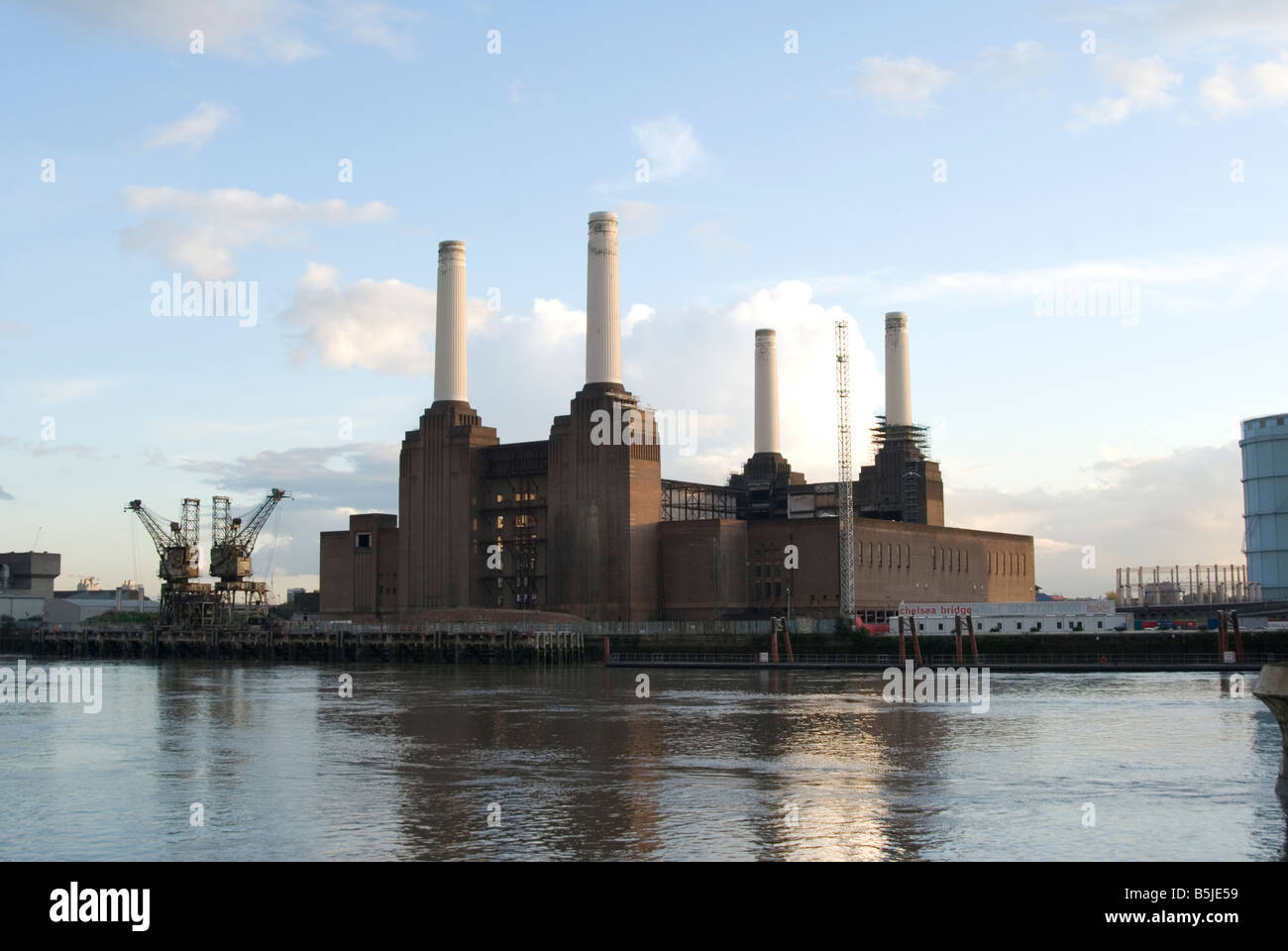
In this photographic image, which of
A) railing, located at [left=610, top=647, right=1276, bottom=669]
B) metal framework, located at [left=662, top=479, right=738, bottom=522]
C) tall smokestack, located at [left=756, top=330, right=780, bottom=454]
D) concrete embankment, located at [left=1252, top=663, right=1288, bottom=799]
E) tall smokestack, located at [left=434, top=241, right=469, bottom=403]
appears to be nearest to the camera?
concrete embankment, located at [left=1252, top=663, right=1288, bottom=799]

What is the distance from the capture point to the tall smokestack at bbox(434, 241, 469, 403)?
415ft

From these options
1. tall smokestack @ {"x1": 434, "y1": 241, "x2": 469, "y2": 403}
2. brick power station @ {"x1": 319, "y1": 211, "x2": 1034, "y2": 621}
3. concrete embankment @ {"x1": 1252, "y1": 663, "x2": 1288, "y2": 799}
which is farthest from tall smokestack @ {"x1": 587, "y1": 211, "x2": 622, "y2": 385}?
concrete embankment @ {"x1": 1252, "y1": 663, "x2": 1288, "y2": 799}

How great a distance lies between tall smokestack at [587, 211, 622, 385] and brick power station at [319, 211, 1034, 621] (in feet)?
0.39

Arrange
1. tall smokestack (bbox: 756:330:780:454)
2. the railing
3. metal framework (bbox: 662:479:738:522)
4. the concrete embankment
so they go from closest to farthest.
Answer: the concrete embankment → the railing → metal framework (bbox: 662:479:738:522) → tall smokestack (bbox: 756:330:780:454)

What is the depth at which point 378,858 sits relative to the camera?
24.6 m

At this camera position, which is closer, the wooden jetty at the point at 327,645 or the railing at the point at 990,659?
the railing at the point at 990,659

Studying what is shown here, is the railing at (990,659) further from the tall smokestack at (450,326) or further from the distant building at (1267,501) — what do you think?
the distant building at (1267,501)

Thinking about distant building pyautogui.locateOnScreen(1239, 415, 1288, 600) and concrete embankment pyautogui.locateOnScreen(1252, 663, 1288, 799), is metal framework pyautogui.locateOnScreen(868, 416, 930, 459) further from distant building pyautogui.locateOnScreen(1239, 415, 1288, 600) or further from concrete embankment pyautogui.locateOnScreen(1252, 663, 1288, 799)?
concrete embankment pyautogui.locateOnScreen(1252, 663, 1288, 799)

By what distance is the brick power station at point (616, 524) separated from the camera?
11762cm

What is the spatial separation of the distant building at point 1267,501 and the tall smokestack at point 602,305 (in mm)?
56392

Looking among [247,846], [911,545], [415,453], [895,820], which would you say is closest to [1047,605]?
[911,545]

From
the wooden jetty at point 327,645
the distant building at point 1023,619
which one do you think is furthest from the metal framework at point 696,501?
the distant building at point 1023,619
